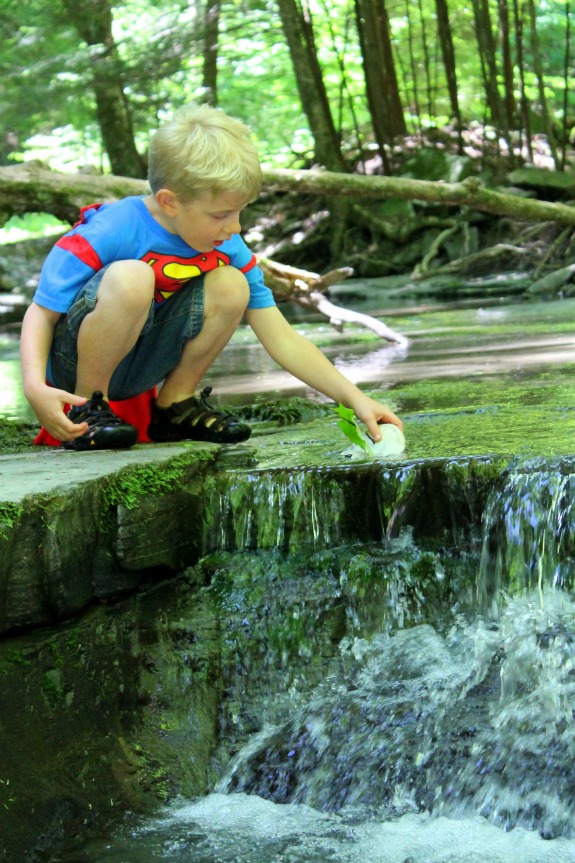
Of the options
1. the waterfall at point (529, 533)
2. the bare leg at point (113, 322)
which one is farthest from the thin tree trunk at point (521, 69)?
the waterfall at point (529, 533)

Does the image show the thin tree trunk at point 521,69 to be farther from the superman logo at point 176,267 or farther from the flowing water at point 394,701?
the flowing water at point 394,701

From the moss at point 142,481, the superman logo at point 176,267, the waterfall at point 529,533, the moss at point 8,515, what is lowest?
the waterfall at point 529,533

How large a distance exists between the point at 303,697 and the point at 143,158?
1508 centimetres

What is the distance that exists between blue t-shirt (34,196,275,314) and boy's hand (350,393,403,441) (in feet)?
2.00

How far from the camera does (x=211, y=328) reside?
3180 mm

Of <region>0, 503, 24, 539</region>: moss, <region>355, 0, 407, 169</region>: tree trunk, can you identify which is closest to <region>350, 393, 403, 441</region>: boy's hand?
<region>0, 503, 24, 539</region>: moss

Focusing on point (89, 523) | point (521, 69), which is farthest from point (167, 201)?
point (521, 69)

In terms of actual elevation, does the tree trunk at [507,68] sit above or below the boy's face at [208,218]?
above

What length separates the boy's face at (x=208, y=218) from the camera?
2.79 metres

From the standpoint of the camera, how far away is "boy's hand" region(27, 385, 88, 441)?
2.75m

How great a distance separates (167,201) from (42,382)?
0.60m

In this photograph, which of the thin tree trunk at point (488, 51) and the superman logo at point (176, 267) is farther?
the thin tree trunk at point (488, 51)

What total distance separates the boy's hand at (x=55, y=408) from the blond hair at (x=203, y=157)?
0.62m

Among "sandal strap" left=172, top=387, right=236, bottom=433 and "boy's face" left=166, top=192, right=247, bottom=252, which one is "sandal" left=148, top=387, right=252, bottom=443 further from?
"boy's face" left=166, top=192, right=247, bottom=252
